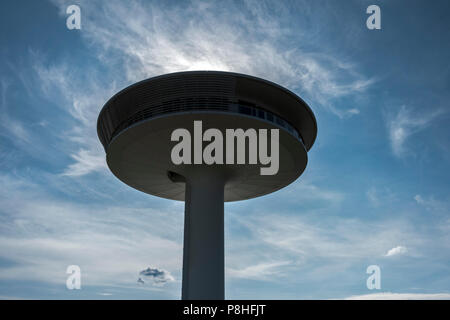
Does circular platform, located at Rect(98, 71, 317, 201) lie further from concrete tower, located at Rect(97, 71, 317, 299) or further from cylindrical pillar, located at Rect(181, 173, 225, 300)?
cylindrical pillar, located at Rect(181, 173, 225, 300)

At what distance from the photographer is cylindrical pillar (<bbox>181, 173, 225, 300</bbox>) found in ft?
86.2

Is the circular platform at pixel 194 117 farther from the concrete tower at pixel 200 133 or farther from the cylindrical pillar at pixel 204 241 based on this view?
the cylindrical pillar at pixel 204 241

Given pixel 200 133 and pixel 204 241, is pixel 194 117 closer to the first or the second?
pixel 200 133

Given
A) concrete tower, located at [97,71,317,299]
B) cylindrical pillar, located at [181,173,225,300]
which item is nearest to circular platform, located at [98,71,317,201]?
concrete tower, located at [97,71,317,299]

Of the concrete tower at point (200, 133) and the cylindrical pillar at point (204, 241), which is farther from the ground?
the concrete tower at point (200, 133)

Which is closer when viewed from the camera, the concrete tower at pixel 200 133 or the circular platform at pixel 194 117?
the circular platform at pixel 194 117

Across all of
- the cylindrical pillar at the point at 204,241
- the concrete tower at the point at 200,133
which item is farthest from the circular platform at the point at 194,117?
the cylindrical pillar at the point at 204,241

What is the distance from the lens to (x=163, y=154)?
28375mm

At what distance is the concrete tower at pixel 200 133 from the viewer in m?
24.7

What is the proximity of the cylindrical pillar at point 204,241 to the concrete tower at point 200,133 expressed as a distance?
0.20 ft

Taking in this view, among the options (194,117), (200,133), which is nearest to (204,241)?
(200,133)

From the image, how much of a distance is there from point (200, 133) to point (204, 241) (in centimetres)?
710
